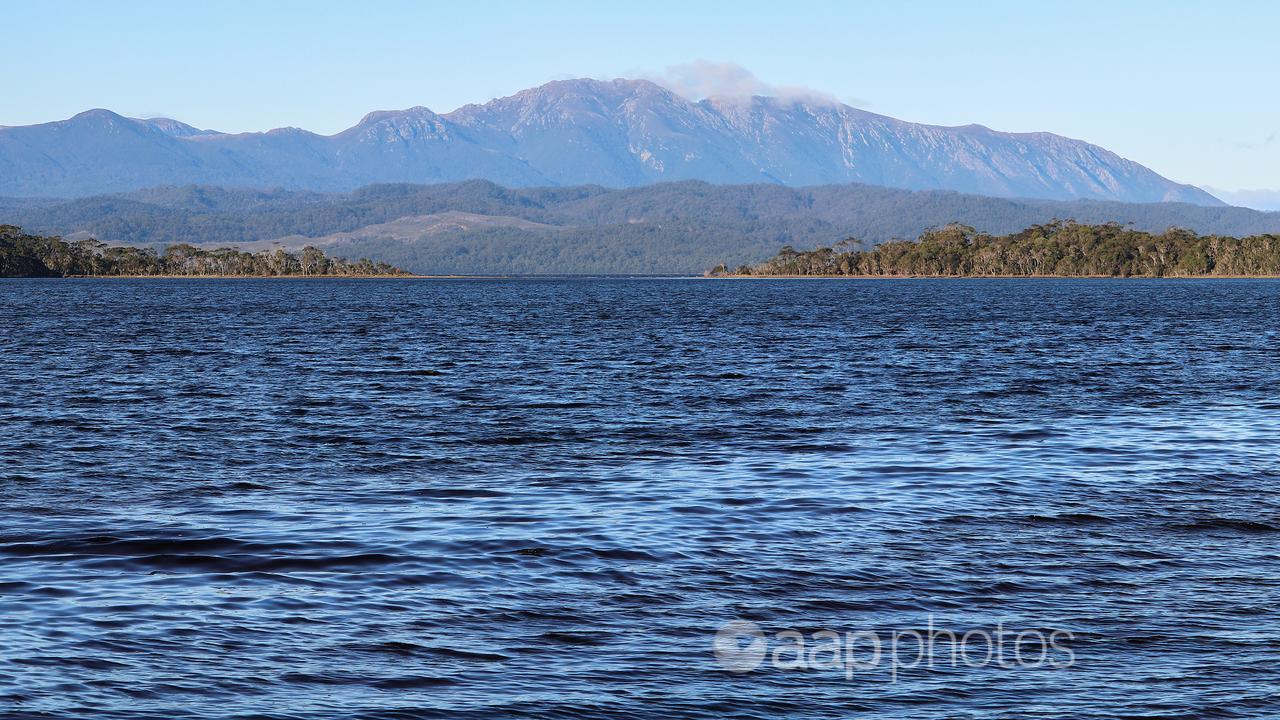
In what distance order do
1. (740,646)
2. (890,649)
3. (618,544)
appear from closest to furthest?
(890,649) → (740,646) → (618,544)

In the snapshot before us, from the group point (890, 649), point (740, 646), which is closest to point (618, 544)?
point (740, 646)

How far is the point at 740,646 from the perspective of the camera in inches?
703

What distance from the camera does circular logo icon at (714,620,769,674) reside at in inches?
672

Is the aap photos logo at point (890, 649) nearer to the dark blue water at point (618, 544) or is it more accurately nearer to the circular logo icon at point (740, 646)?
the circular logo icon at point (740, 646)

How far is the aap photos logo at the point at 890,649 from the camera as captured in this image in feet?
56.0

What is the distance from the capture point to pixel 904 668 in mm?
16922

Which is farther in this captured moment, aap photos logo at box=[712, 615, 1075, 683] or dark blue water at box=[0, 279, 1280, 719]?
aap photos logo at box=[712, 615, 1075, 683]

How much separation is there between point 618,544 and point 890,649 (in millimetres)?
7421

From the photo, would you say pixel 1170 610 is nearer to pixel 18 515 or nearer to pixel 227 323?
pixel 18 515

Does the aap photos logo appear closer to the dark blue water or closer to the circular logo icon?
the circular logo icon

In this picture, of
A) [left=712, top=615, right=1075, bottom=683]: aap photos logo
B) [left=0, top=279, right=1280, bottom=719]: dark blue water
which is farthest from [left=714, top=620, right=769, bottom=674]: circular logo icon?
[left=0, top=279, right=1280, bottom=719]: dark blue water

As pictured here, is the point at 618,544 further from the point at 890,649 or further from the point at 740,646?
the point at 890,649

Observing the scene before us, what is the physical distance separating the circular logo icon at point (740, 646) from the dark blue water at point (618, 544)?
162 mm

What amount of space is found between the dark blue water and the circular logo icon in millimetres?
162
